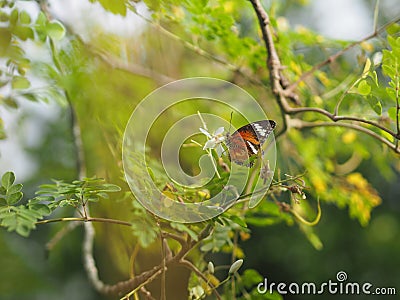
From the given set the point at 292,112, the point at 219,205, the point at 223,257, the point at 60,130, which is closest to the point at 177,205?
the point at 219,205

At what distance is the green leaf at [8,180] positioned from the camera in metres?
0.42

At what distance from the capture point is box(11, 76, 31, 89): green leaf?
0.60m

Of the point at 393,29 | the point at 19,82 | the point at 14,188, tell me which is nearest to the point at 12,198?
the point at 14,188

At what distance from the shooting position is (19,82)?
1.97 feet

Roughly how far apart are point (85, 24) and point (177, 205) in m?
0.39

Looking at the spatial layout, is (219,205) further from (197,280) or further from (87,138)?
(87,138)

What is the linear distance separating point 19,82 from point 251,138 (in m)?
0.32

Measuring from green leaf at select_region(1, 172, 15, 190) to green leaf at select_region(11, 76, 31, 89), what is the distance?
0.21 m

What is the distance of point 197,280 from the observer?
0.55 metres

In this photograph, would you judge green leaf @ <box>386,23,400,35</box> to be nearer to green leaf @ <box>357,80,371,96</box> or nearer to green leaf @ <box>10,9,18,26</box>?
green leaf @ <box>357,80,371,96</box>

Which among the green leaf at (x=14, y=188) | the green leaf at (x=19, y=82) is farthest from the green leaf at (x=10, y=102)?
the green leaf at (x=14, y=188)

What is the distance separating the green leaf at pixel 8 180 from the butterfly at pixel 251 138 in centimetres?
19

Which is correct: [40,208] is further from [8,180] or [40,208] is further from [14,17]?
[14,17]

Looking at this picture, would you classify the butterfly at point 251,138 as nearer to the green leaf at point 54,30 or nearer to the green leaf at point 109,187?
the green leaf at point 109,187
